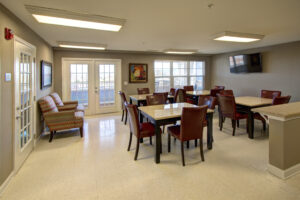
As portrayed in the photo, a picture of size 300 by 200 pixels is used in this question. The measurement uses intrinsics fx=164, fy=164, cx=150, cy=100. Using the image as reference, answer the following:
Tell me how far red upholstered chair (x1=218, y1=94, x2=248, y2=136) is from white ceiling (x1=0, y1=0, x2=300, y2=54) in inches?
61.5

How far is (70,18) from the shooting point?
8.16ft

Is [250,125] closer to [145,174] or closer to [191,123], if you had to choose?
[191,123]

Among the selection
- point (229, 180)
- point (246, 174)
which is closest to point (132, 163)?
point (229, 180)

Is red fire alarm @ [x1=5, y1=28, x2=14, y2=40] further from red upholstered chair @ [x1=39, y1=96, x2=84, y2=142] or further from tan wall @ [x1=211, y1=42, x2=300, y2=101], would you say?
tan wall @ [x1=211, y1=42, x2=300, y2=101]

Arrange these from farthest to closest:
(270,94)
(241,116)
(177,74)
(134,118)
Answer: (177,74) < (270,94) < (241,116) < (134,118)

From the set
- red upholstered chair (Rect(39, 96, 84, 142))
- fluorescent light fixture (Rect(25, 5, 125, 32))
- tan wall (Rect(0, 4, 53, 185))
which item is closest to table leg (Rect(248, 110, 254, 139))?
fluorescent light fixture (Rect(25, 5, 125, 32))

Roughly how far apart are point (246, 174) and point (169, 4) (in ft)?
8.73

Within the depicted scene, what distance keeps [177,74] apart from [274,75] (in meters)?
3.71

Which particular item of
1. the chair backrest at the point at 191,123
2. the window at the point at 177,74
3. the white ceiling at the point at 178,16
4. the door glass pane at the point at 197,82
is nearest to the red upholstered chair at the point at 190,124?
the chair backrest at the point at 191,123

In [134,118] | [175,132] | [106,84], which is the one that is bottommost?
[175,132]

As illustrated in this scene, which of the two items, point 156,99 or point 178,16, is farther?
point 156,99

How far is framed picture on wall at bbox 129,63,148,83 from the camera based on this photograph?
678 centimetres

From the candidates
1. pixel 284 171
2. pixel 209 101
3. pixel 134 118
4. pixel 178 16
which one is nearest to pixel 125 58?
pixel 178 16

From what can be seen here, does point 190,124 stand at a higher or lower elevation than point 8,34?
lower
